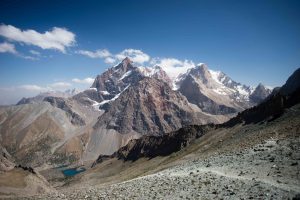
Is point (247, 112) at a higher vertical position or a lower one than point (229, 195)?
higher

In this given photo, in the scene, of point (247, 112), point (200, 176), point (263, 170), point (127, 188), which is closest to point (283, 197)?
point (263, 170)

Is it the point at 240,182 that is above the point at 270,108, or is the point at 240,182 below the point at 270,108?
below

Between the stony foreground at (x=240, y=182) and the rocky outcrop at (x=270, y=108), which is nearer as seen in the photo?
the stony foreground at (x=240, y=182)

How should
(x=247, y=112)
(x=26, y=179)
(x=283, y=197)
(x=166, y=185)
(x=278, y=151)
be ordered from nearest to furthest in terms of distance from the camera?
(x=283, y=197) → (x=166, y=185) → (x=278, y=151) → (x=26, y=179) → (x=247, y=112)

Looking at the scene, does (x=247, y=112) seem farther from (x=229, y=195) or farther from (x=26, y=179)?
(x=229, y=195)

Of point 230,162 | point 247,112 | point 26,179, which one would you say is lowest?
point 26,179

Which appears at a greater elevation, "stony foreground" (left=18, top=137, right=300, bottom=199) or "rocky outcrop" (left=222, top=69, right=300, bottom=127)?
"rocky outcrop" (left=222, top=69, right=300, bottom=127)

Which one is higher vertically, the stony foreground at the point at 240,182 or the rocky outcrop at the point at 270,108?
the rocky outcrop at the point at 270,108

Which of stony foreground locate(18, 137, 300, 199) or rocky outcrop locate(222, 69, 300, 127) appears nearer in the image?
stony foreground locate(18, 137, 300, 199)
